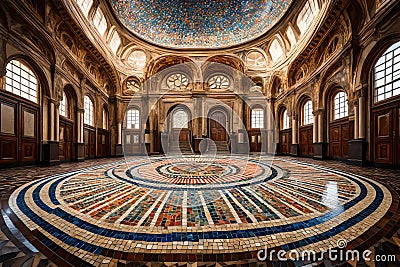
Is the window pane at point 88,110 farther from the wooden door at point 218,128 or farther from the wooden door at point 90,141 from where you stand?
the wooden door at point 218,128

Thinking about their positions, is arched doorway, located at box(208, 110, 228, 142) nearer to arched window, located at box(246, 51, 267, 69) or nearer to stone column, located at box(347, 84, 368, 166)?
arched window, located at box(246, 51, 267, 69)

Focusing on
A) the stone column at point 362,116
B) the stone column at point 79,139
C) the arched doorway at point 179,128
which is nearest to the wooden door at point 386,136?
the stone column at point 362,116

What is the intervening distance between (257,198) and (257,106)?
14828 mm

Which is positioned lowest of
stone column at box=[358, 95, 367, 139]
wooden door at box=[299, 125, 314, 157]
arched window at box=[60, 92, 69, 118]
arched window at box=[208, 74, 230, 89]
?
wooden door at box=[299, 125, 314, 157]

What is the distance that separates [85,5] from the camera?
9.96 meters

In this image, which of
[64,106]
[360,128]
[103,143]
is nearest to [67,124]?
[64,106]

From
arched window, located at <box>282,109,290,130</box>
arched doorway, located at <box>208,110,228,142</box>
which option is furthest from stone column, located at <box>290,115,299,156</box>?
arched doorway, located at <box>208,110,228,142</box>

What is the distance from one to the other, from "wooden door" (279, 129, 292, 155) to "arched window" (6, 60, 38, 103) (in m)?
15.9

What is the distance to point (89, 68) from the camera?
1163 centimetres

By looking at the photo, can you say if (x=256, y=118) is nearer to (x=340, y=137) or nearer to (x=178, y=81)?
(x=340, y=137)

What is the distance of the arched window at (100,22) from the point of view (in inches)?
446

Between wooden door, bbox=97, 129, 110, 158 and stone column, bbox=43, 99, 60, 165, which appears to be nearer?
stone column, bbox=43, 99, 60, 165

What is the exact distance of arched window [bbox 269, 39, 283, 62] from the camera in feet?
46.8

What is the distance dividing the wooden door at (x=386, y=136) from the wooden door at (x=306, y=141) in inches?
175
